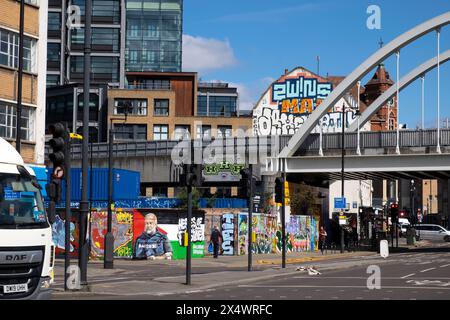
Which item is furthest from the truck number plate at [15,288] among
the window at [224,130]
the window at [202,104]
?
the window at [202,104]

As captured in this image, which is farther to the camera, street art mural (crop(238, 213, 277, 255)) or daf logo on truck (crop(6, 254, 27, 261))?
street art mural (crop(238, 213, 277, 255))

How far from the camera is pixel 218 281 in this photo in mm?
26297

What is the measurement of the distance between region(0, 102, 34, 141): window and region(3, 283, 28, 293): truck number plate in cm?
2213

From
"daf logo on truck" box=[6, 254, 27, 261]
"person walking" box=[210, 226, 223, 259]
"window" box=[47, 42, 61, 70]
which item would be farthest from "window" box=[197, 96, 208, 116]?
"daf logo on truck" box=[6, 254, 27, 261]

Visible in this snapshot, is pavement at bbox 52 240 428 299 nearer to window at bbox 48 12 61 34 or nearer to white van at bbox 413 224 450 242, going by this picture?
white van at bbox 413 224 450 242

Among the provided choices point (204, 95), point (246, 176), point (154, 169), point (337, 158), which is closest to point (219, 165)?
point (154, 169)

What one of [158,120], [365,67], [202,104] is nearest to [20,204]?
[365,67]

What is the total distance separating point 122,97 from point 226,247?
53.4 m

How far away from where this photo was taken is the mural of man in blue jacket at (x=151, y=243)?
40.8m

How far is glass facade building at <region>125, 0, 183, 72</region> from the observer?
130 meters

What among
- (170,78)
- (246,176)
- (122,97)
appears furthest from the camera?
(170,78)

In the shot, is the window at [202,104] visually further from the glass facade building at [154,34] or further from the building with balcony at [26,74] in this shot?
the building with balcony at [26,74]

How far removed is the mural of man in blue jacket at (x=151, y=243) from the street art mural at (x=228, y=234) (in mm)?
4719

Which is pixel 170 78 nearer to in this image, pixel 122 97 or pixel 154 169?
pixel 122 97
